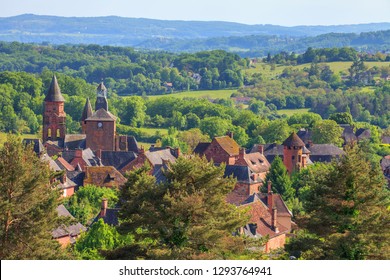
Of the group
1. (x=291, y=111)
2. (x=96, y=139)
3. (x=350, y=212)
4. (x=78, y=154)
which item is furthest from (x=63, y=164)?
(x=291, y=111)

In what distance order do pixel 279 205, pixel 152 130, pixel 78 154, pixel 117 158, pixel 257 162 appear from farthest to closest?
1. pixel 152 130
2. pixel 257 162
3. pixel 117 158
4. pixel 78 154
5. pixel 279 205

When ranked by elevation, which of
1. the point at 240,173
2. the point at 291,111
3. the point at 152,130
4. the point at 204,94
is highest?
the point at 240,173

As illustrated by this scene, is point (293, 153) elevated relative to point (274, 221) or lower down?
lower down

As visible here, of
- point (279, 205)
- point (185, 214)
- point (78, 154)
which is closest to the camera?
point (185, 214)

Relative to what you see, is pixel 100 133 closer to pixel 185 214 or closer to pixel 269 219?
pixel 269 219

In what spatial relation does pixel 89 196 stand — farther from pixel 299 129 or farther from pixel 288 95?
pixel 288 95

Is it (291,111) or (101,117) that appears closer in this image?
(101,117)

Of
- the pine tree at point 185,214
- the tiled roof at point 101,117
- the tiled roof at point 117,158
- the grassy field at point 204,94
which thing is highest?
the pine tree at point 185,214

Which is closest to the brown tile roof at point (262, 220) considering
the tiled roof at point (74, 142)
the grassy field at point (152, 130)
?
the tiled roof at point (74, 142)

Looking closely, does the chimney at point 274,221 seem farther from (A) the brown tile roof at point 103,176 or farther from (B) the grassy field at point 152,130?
(B) the grassy field at point 152,130
